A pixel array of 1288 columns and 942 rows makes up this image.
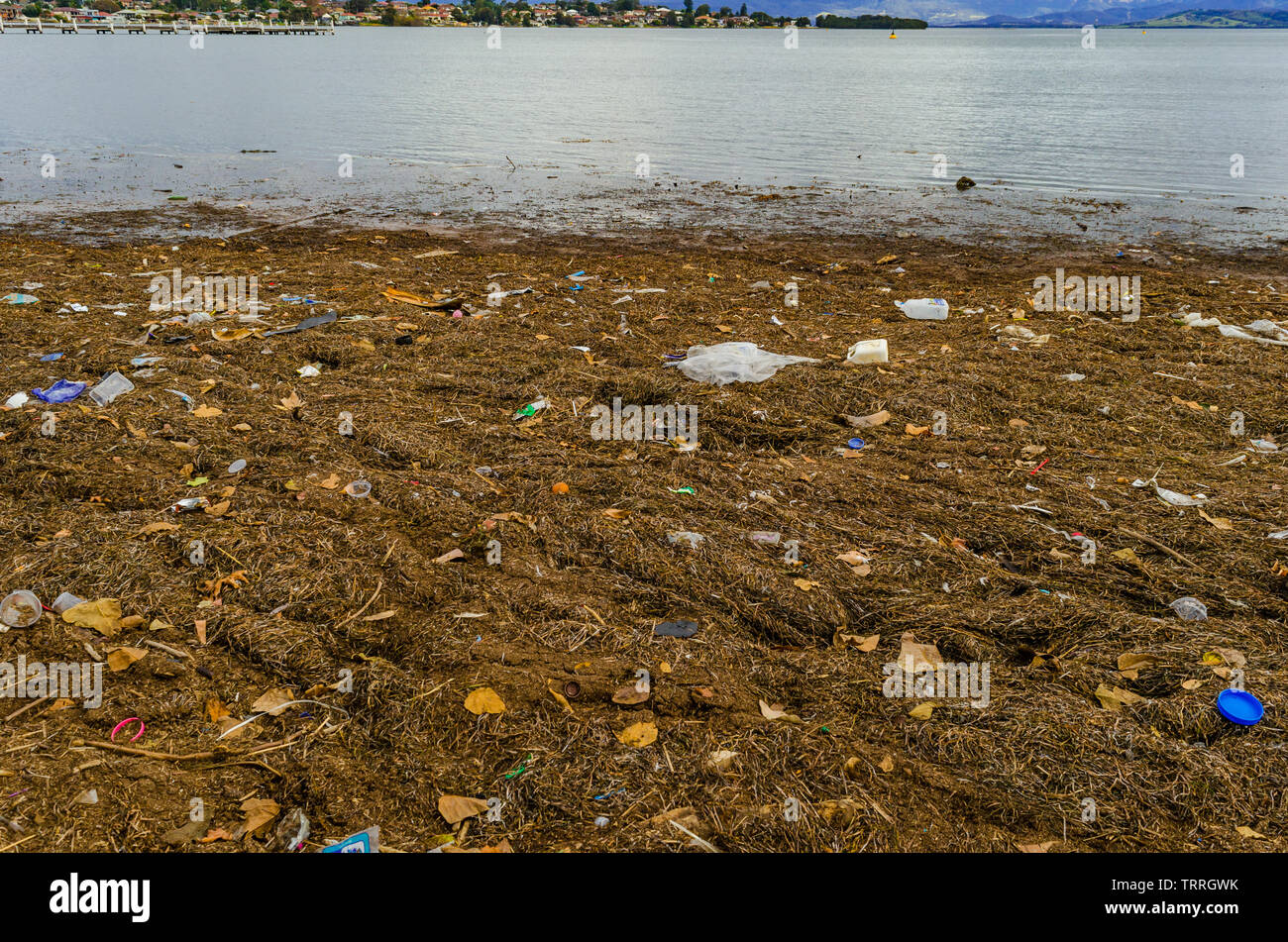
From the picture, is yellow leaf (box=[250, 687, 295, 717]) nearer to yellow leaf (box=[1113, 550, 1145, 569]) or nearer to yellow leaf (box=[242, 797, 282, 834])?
yellow leaf (box=[242, 797, 282, 834])

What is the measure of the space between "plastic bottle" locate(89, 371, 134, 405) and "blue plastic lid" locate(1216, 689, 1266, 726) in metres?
6.65

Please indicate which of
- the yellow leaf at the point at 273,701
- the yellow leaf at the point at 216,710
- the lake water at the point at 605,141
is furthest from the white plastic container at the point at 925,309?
the yellow leaf at the point at 216,710

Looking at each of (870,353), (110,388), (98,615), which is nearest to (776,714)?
(98,615)

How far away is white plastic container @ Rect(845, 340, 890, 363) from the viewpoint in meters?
6.87

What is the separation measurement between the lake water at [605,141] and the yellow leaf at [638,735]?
1124 cm

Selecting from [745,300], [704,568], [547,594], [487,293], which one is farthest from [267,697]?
[745,300]

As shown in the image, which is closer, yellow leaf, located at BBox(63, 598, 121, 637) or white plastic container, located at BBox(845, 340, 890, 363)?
yellow leaf, located at BBox(63, 598, 121, 637)

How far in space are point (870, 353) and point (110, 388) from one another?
5.93 metres

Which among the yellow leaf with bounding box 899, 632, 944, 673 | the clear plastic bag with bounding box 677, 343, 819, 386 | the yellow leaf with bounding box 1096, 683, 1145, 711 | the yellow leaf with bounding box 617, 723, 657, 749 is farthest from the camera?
the clear plastic bag with bounding box 677, 343, 819, 386

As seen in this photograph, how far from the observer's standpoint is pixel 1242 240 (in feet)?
38.1

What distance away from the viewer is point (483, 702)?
315cm

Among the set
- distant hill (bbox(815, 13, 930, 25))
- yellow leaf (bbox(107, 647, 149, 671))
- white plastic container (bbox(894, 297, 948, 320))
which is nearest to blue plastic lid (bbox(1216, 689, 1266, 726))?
yellow leaf (bbox(107, 647, 149, 671))

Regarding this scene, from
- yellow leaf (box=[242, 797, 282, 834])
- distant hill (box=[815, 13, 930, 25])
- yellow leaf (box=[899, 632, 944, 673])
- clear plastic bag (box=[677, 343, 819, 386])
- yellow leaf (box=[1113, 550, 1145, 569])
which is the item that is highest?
distant hill (box=[815, 13, 930, 25])
